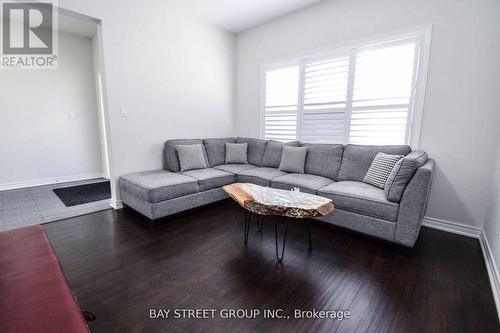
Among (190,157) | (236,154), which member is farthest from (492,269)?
(190,157)

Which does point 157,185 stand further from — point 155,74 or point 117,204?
point 155,74

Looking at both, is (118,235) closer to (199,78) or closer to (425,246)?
(199,78)

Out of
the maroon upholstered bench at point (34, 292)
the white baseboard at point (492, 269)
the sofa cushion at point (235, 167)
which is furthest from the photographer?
the sofa cushion at point (235, 167)

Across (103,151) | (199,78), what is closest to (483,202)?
(199,78)

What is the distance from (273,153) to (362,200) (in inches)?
68.6

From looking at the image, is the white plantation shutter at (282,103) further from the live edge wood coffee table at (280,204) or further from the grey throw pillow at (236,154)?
the live edge wood coffee table at (280,204)

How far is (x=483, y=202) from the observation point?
92.0 inches

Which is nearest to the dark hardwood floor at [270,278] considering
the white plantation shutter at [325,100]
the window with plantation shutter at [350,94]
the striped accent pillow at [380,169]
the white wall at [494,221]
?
the white wall at [494,221]

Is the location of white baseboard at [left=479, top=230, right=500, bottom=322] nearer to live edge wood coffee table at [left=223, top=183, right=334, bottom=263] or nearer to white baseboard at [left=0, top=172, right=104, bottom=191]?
live edge wood coffee table at [left=223, top=183, right=334, bottom=263]

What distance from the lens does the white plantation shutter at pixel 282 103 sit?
147 inches

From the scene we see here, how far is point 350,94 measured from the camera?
3082 mm

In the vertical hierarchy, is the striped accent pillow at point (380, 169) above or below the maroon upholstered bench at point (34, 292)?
above

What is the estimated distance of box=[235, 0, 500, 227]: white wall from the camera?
2.23 metres

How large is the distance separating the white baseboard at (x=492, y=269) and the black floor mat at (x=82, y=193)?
14.3 ft
